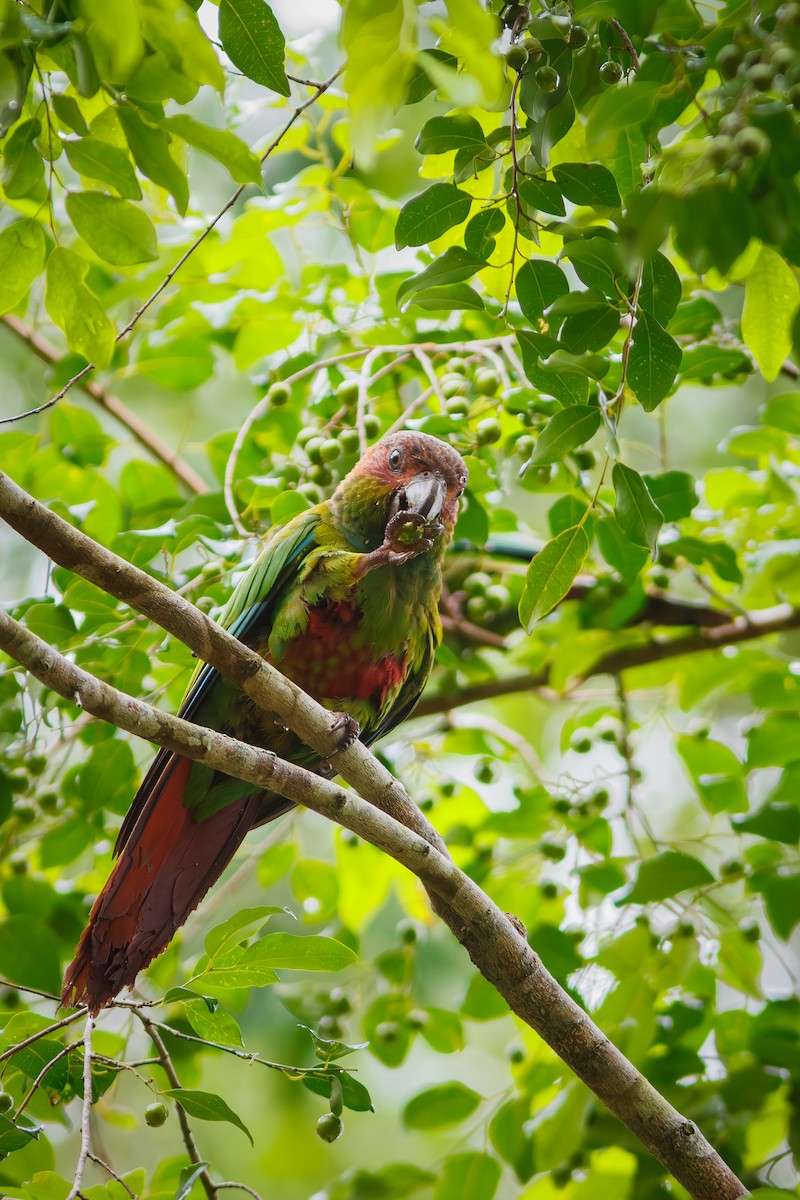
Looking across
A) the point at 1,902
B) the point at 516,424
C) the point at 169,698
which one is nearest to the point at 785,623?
the point at 516,424

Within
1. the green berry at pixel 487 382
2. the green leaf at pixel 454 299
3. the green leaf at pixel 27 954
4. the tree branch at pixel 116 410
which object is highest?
the tree branch at pixel 116 410

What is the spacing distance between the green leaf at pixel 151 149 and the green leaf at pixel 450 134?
409 mm

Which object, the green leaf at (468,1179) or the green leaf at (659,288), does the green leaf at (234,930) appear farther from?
the green leaf at (659,288)

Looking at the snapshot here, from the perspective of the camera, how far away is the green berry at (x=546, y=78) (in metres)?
1.53

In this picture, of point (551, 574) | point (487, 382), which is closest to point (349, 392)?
point (487, 382)

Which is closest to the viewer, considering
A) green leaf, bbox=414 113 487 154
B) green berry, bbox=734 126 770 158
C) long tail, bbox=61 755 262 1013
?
green berry, bbox=734 126 770 158

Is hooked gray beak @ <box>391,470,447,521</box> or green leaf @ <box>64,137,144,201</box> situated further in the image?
hooked gray beak @ <box>391,470,447,521</box>

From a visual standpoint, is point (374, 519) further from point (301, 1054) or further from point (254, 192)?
point (254, 192)

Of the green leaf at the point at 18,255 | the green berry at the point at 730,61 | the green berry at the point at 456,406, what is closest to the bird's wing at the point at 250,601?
the green berry at the point at 456,406

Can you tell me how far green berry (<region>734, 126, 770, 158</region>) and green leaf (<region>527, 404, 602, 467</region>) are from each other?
2.17 ft

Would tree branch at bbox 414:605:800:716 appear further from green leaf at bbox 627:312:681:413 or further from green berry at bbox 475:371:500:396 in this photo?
green leaf at bbox 627:312:681:413

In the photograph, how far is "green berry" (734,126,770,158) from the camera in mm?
1136

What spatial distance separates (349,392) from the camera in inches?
107

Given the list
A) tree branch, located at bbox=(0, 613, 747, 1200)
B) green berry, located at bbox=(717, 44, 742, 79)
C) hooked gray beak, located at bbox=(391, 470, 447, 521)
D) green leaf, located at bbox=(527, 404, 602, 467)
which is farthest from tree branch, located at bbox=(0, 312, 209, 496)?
green berry, located at bbox=(717, 44, 742, 79)
